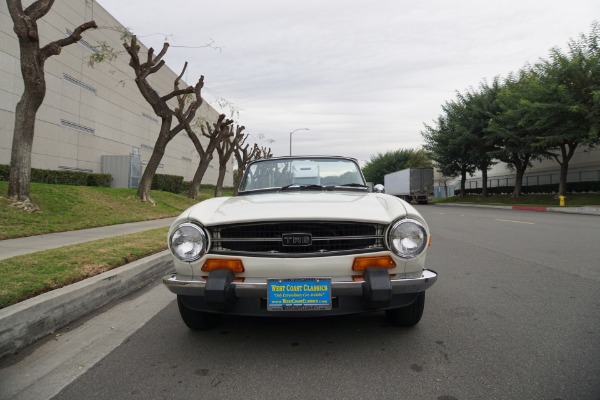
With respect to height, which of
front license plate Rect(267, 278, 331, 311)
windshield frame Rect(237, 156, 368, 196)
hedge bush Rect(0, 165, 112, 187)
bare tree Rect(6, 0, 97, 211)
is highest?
bare tree Rect(6, 0, 97, 211)

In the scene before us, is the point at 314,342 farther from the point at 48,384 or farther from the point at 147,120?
the point at 147,120

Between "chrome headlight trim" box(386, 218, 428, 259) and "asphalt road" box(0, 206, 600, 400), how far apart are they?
2.35ft

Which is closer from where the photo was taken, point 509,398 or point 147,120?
point 509,398

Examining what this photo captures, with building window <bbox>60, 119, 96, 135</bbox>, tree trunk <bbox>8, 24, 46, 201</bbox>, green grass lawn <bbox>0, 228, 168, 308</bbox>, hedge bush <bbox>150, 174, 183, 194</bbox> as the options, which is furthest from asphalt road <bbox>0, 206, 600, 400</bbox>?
hedge bush <bbox>150, 174, 183, 194</bbox>

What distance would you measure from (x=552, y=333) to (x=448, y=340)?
2.87 ft

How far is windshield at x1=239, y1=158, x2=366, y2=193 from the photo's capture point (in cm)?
452

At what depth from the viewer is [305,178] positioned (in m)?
4.59

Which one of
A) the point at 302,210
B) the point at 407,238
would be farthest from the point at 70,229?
the point at 407,238

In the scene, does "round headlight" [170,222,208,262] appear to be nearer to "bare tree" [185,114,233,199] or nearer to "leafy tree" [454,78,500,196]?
"bare tree" [185,114,233,199]

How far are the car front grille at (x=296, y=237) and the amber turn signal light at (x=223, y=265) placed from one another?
0.21ft

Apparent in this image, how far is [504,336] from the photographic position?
319cm

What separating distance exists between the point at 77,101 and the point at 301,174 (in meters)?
21.4

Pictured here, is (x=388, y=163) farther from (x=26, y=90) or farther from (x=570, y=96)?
(x=26, y=90)

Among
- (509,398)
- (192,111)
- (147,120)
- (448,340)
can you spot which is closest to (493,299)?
(448,340)
